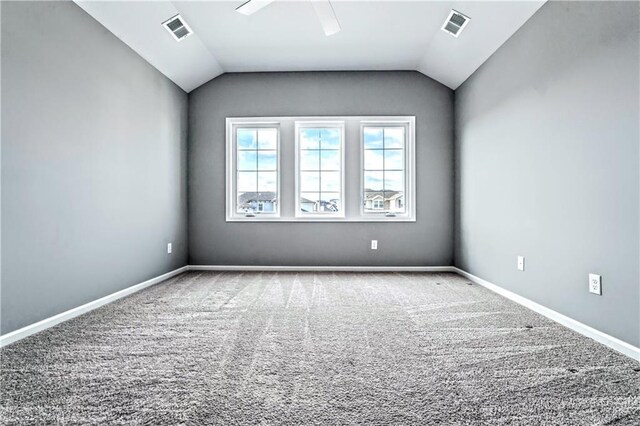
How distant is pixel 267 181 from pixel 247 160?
14.6 inches

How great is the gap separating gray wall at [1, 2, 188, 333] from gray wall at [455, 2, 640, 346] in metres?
3.34

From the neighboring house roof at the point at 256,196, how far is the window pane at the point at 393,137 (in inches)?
62.1

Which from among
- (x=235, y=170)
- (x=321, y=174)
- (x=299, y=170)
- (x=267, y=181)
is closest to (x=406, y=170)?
(x=321, y=174)

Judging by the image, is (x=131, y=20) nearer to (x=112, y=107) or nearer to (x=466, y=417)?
(x=112, y=107)

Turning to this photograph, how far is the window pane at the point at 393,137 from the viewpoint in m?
4.29

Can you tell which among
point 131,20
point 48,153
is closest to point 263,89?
point 131,20

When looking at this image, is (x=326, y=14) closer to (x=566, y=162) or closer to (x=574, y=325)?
(x=566, y=162)

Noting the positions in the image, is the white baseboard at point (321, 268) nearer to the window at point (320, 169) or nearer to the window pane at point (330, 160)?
the window at point (320, 169)

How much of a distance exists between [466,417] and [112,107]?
3.20 meters

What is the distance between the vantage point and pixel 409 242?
13.8 ft

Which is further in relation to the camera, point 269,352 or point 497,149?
point 497,149

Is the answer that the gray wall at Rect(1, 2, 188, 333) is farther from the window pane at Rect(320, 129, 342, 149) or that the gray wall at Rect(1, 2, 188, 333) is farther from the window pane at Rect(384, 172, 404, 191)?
the window pane at Rect(384, 172, 404, 191)

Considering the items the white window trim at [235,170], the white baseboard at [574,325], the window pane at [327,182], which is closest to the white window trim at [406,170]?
the window pane at [327,182]

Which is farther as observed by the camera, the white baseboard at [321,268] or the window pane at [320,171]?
the window pane at [320,171]
